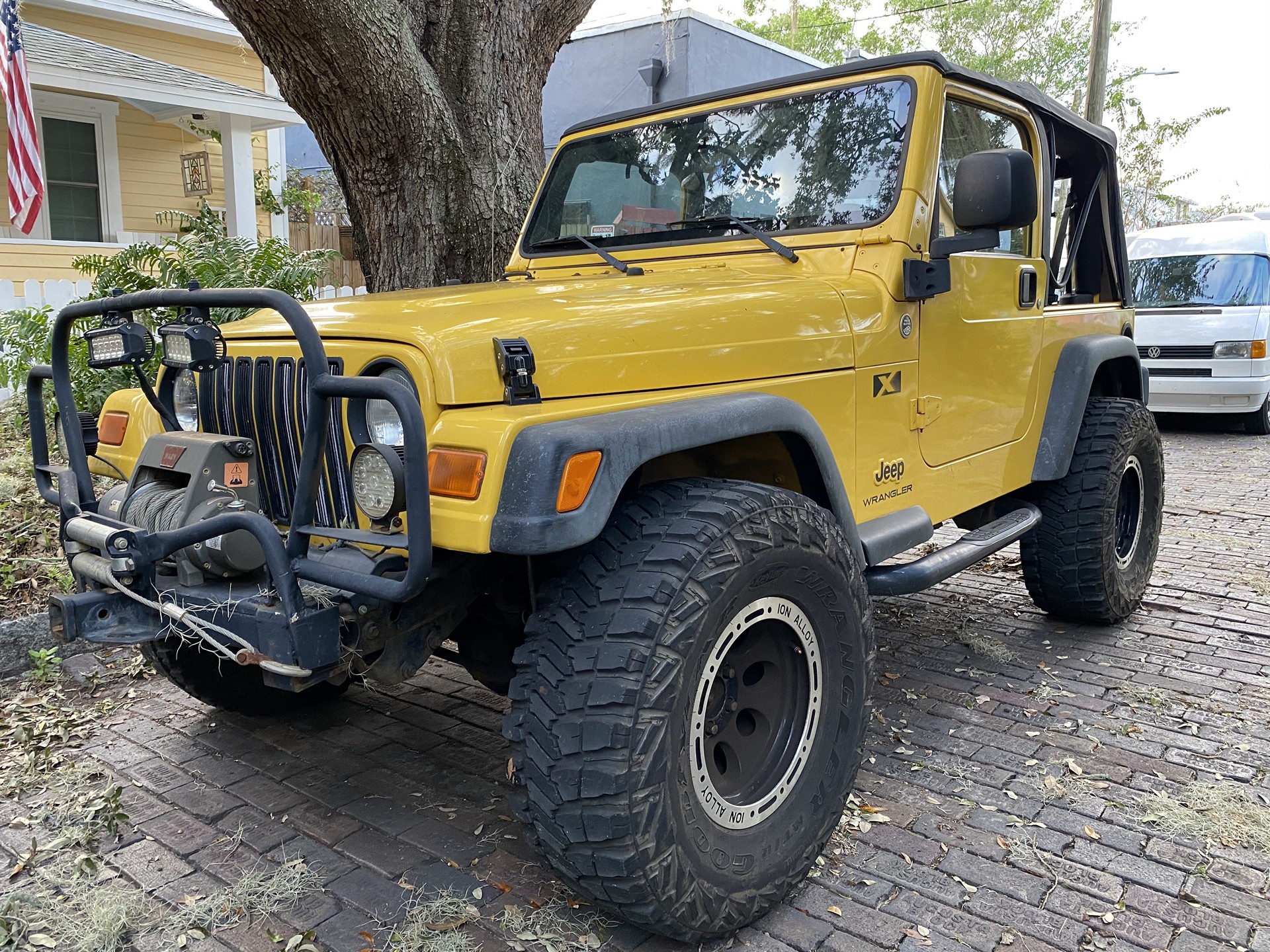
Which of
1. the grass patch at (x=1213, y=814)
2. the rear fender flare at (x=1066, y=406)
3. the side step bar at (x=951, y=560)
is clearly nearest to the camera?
the grass patch at (x=1213, y=814)

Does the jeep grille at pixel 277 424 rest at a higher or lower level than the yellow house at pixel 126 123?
lower

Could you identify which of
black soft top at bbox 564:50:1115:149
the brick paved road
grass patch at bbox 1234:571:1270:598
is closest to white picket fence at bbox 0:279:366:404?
black soft top at bbox 564:50:1115:149

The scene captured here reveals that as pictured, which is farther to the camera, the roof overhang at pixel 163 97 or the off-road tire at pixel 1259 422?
the off-road tire at pixel 1259 422

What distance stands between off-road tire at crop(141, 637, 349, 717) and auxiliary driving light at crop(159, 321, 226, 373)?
1.11 m

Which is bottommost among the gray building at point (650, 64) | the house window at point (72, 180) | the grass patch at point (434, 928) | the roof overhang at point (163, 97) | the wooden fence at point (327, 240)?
the grass patch at point (434, 928)

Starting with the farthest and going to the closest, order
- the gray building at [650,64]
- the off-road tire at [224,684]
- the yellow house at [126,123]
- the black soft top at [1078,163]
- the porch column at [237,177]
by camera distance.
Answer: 1. the gray building at [650,64]
2. the porch column at [237,177]
3. the yellow house at [126,123]
4. the black soft top at [1078,163]
5. the off-road tire at [224,684]

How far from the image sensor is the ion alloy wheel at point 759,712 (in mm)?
2502

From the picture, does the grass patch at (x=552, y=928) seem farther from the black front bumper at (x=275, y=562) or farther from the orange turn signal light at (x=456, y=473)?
the orange turn signal light at (x=456, y=473)

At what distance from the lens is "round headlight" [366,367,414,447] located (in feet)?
7.72

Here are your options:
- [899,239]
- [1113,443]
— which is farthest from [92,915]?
[1113,443]

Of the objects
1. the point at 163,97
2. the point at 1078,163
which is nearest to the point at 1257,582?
the point at 1078,163

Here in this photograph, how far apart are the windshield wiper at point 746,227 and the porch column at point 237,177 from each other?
393 inches

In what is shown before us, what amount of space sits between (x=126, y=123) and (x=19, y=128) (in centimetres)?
558

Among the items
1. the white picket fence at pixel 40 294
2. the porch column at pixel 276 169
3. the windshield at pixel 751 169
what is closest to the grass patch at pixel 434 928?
the windshield at pixel 751 169
